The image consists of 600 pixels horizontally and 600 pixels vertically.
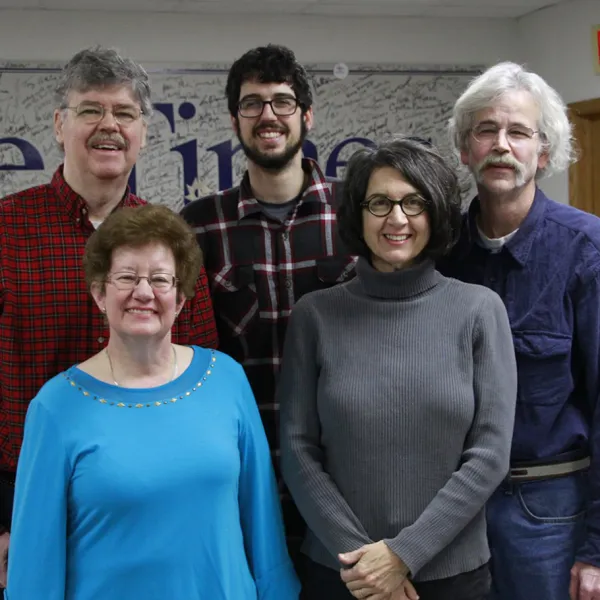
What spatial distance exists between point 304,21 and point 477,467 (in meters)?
3.64

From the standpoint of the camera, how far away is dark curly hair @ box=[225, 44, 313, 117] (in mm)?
2152

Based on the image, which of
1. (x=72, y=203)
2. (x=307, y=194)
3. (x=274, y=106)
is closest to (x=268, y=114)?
(x=274, y=106)

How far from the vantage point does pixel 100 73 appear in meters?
1.96

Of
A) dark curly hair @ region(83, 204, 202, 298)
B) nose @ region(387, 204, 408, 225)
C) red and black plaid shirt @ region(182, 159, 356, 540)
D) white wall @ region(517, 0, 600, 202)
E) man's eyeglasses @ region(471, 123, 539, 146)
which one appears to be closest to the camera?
dark curly hair @ region(83, 204, 202, 298)

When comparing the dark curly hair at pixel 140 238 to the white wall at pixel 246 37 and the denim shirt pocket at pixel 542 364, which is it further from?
the white wall at pixel 246 37

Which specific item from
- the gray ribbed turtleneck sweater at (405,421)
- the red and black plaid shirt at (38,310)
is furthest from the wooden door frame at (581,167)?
the red and black plaid shirt at (38,310)

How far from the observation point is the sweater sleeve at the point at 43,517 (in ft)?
4.91

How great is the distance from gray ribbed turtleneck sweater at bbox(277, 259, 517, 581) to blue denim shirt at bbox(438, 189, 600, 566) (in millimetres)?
186

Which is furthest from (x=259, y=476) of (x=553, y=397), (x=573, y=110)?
(x=573, y=110)

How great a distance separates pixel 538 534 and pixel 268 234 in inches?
37.9

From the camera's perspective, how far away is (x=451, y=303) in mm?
1752

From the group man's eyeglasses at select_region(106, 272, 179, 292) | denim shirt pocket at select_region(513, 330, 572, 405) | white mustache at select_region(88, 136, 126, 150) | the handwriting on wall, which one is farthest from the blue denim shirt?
the handwriting on wall

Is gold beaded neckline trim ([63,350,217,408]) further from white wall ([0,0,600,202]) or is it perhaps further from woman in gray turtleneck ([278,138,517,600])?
white wall ([0,0,600,202])

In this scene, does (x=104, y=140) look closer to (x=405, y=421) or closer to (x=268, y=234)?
(x=268, y=234)
